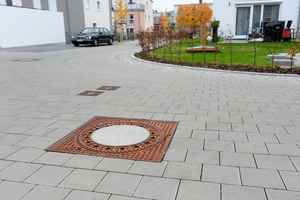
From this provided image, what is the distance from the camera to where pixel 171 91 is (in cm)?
724

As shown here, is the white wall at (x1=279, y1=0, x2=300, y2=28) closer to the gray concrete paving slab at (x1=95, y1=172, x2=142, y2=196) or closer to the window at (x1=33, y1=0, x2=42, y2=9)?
the window at (x1=33, y1=0, x2=42, y2=9)

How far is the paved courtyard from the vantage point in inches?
112

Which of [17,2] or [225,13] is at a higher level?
[17,2]

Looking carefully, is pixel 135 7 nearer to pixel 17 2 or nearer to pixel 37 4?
pixel 37 4

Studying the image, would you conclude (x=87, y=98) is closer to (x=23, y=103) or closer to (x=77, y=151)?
(x=23, y=103)

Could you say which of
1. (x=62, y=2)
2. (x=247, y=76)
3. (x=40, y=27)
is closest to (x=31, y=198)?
(x=247, y=76)

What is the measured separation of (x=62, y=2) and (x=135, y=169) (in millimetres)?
30128

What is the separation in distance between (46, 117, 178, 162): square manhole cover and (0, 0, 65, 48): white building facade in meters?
20.4

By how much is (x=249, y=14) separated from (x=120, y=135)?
67.6 feet

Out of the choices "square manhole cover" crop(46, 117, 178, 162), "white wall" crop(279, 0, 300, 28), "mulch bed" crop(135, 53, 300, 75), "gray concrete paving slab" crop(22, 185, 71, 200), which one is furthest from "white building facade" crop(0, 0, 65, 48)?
"gray concrete paving slab" crop(22, 185, 71, 200)

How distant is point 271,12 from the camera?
2161 centimetres

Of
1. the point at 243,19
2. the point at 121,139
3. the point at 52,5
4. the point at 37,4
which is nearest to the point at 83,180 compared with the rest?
the point at 121,139

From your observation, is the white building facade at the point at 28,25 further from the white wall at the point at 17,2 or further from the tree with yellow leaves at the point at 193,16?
the tree with yellow leaves at the point at 193,16

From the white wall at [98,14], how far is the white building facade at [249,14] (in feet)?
56.5
